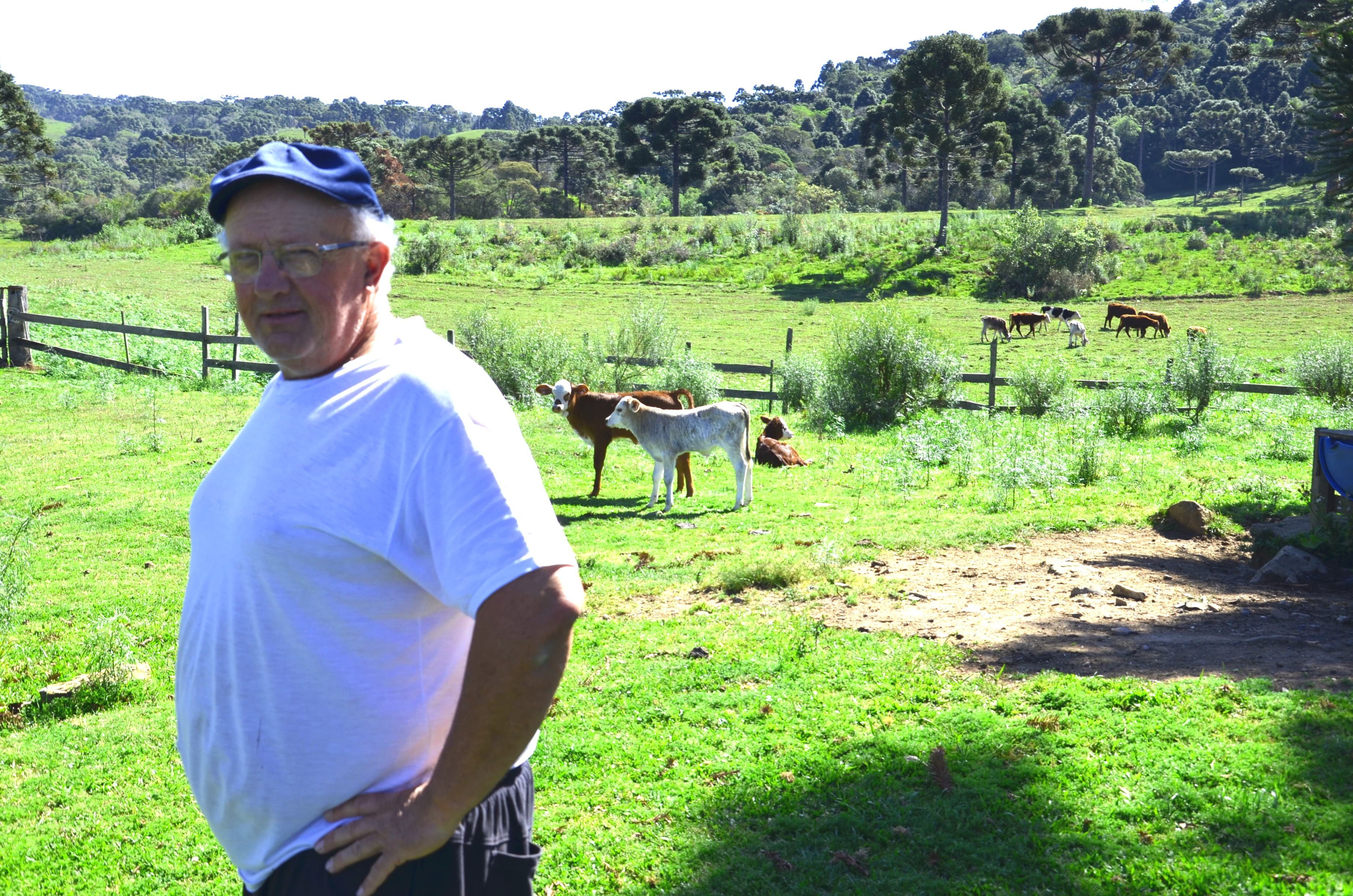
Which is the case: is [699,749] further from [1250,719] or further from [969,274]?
[969,274]

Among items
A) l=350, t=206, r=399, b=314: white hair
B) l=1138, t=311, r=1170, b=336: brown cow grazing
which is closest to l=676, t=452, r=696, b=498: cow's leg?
l=350, t=206, r=399, b=314: white hair

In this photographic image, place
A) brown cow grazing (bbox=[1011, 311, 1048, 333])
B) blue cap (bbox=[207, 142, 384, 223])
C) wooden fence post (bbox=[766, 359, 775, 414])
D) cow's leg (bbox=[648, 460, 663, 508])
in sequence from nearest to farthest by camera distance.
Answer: blue cap (bbox=[207, 142, 384, 223]) < cow's leg (bbox=[648, 460, 663, 508]) < wooden fence post (bbox=[766, 359, 775, 414]) < brown cow grazing (bbox=[1011, 311, 1048, 333])

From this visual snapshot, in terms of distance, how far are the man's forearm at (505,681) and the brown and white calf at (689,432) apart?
31.5ft

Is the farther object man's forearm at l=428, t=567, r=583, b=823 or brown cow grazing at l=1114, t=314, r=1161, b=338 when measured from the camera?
brown cow grazing at l=1114, t=314, r=1161, b=338

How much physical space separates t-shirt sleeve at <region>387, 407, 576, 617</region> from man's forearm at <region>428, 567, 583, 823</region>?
0.03 meters

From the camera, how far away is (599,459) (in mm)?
12367

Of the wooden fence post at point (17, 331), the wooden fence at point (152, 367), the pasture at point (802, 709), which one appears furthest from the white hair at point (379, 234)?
the wooden fence post at point (17, 331)

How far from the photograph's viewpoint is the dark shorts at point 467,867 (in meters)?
1.78

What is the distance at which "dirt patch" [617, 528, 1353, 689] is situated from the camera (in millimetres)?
5773

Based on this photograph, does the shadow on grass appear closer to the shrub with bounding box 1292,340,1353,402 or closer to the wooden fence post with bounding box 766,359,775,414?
the wooden fence post with bounding box 766,359,775,414

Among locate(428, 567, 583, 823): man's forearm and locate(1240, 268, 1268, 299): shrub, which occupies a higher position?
locate(1240, 268, 1268, 299): shrub

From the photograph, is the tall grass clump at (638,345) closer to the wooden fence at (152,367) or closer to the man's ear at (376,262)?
the wooden fence at (152,367)

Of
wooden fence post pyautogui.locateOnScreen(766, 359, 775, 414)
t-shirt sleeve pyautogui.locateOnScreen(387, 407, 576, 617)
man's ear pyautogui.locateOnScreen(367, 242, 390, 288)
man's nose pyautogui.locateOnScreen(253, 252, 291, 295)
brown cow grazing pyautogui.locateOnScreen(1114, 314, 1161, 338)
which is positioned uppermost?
brown cow grazing pyautogui.locateOnScreen(1114, 314, 1161, 338)

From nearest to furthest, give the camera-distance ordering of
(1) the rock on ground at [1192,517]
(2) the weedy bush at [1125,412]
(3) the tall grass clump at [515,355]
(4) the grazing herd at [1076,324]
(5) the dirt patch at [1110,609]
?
(5) the dirt patch at [1110,609], (1) the rock on ground at [1192,517], (2) the weedy bush at [1125,412], (3) the tall grass clump at [515,355], (4) the grazing herd at [1076,324]
